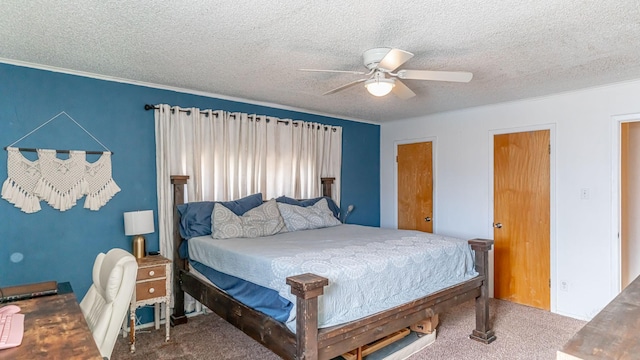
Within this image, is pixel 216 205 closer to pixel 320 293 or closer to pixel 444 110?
pixel 320 293

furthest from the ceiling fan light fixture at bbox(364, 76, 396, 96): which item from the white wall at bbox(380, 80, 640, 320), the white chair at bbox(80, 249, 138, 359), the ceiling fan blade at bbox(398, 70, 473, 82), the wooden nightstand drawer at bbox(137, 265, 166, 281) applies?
the white wall at bbox(380, 80, 640, 320)

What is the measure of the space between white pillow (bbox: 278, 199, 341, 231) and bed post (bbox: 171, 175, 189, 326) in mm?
1080

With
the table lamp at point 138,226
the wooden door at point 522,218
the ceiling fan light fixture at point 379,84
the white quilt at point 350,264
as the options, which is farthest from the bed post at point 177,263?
the wooden door at point 522,218

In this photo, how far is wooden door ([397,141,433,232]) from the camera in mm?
5176

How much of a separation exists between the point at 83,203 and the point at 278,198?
6.43ft

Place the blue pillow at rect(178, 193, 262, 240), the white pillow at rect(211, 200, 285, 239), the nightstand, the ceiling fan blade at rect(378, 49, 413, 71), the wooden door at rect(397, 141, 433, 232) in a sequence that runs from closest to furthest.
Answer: the ceiling fan blade at rect(378, 49, 413, 71) < the nightstand < the white pillow at rect(211, 200, 285, 239) < the blue pillow at rect(178, 193, 262, 240) < the wooden door at rect(397, 141, 433, 232)

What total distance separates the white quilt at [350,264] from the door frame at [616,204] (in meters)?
1.53

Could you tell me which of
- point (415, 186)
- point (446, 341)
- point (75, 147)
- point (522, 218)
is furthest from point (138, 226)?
point (522, 218)

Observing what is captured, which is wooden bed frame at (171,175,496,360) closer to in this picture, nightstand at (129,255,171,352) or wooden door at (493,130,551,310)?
nightstand at (129,255,171,352)

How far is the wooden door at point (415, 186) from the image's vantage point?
204 inches

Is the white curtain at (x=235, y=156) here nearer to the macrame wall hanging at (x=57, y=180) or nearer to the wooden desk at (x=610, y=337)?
the macrame wall hanging at (x=57, y=180)

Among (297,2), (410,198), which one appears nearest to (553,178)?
(410,198)

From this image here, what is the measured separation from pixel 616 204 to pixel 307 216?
122 inches

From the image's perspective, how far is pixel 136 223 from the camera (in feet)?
10.5
